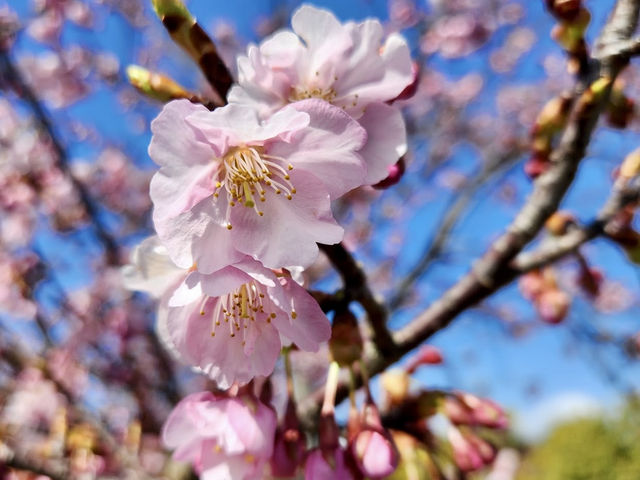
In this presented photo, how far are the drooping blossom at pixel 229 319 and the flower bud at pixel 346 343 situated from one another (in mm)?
73

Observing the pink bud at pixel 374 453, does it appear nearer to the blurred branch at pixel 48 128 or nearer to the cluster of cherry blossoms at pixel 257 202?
the cluster of cherry blossoms at pixel 257 202

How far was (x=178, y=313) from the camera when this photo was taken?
2.32 feet

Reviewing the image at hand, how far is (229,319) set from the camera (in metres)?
0.76

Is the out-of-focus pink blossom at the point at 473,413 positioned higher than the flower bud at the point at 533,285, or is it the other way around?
the out-of-focus pink blossom at the point at 473,413

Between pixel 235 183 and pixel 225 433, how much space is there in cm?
37

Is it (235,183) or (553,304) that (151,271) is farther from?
(553,304)

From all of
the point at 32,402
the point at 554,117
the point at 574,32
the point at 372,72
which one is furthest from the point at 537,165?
the point at 32,402

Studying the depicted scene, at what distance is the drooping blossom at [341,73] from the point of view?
0.68 m

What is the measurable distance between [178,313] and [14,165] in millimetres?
3637

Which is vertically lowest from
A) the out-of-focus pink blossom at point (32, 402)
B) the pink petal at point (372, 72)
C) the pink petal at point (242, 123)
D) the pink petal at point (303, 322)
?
the out-of-focus pink blossom at point (32, 402)

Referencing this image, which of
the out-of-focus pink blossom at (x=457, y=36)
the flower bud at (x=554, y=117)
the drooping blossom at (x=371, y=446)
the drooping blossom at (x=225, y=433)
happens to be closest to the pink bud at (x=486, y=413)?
the drooping blossom at (x=371, y=446)

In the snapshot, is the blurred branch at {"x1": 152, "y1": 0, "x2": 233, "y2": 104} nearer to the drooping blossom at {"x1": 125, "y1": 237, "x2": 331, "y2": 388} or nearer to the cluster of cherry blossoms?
the cluster of cherry blossoms

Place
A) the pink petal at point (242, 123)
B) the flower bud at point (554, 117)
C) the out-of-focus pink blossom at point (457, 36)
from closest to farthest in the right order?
the pink petal at point (242, 123), the flower bud at point (554, 117), the out-of-focus pink blossom at point (457, 36)

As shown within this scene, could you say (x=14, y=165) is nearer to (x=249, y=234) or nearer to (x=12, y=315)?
(x=12, y=315)
